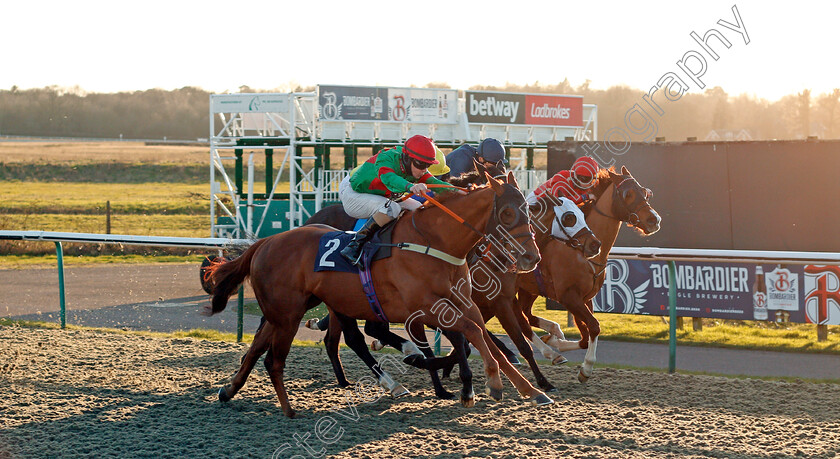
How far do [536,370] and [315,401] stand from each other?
1.42m

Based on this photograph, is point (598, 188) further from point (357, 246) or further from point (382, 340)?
point (357, 246)

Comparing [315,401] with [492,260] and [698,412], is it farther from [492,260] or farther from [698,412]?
[698,412]

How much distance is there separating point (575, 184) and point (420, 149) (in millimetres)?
2045

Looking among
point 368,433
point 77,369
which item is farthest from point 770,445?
point 77,369

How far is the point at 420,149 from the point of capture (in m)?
4.67

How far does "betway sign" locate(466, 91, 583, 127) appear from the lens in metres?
19.7

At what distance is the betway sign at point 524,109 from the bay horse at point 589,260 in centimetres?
1358

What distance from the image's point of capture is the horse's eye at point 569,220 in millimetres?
5805

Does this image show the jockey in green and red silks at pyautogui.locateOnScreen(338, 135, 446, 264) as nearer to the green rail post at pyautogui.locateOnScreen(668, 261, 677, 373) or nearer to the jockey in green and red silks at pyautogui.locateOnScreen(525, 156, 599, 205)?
the jockey in green and red silks at pyautogui.locateOnScreen(525, 156, 599, 205)

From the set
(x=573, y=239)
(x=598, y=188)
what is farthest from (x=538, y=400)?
(x=598, y=188)

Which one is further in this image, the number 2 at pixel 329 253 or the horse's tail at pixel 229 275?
the horse's tail at pixel 229 275

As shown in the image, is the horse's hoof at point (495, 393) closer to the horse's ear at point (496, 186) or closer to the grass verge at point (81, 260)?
the horse's ear at point (496, 186)

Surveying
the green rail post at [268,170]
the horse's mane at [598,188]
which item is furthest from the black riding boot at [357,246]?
the green rail post at [268,170]

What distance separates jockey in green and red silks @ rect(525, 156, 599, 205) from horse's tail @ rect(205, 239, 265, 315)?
2119 millimetres
